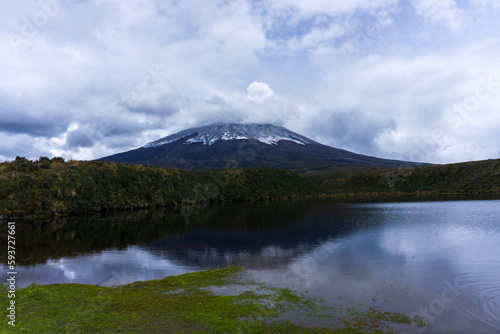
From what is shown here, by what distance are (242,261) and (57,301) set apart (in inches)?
444

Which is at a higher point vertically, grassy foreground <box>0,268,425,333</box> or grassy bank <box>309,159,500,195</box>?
grassy bank <box>309,159,500,195</box>

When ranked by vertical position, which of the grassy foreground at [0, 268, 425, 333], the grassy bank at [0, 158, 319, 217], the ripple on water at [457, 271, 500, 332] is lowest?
the ripple on water at [457, 271, 500, 332]

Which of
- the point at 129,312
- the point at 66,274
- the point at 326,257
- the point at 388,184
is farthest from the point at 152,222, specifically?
the point at 388,184

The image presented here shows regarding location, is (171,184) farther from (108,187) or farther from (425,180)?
(425,180)

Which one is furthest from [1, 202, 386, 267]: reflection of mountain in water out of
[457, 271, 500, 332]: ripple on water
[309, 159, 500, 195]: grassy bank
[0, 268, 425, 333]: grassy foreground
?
[309, 159, 500, 195]: grassy bank

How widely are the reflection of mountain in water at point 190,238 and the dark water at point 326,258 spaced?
0.31ft

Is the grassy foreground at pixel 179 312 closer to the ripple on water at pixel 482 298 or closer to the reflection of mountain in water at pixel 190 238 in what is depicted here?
the ripple on water at pixel 482 298

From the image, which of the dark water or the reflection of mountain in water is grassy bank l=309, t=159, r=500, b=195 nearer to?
the dark water

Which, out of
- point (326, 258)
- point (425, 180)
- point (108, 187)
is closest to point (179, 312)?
point (326, 258)

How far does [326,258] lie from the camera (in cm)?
2147

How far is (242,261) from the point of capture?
2136 cm

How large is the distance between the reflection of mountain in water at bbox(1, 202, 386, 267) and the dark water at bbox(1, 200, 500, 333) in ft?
0.31

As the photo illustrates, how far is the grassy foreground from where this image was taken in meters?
10.5

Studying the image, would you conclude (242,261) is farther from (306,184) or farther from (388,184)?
(388,184)
